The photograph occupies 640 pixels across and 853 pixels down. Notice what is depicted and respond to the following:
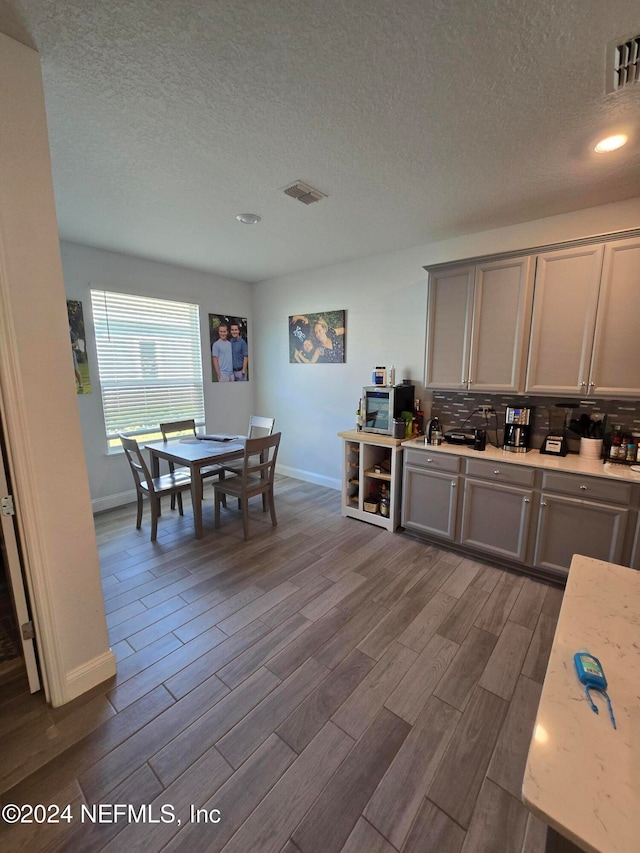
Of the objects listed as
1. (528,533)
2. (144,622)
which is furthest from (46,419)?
(528,533)

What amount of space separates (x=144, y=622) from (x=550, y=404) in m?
3.36

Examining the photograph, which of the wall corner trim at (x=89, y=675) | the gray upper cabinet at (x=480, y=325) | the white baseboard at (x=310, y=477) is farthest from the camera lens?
the white baseboard at (x=310, y=477)

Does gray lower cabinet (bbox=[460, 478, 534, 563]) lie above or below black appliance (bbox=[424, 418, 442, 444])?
below

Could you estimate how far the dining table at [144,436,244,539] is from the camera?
306 centimetres

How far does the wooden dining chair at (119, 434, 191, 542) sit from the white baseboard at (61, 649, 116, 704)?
1.45m

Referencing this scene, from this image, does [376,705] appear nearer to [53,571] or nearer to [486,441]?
[53,571]

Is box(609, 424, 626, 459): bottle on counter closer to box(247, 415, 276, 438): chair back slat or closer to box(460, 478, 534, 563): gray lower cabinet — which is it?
box(460, 478, 534, 563): gray lower cabinet

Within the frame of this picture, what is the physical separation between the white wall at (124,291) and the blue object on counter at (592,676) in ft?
12.5

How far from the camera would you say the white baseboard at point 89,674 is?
1.70m

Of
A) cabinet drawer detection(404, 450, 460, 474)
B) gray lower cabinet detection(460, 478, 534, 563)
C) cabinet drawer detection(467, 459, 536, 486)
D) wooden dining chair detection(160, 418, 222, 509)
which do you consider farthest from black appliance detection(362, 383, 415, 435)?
wooden dining chair detection(160, 418, 222, 509)

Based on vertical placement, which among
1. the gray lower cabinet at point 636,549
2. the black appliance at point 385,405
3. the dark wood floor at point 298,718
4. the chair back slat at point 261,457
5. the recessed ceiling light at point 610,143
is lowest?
the dark wood floor at point 298,718

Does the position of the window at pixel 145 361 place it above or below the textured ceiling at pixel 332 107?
below

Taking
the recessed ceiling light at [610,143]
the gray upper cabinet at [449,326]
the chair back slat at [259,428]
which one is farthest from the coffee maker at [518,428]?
the chair back slat at [259,428]

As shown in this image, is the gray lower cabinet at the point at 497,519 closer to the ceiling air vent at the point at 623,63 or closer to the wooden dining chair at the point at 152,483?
the ceiling air vent at the point at 623,63
